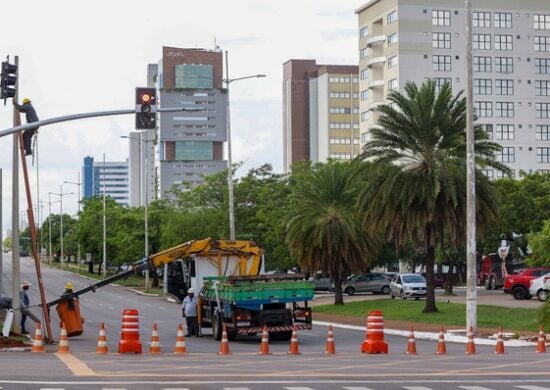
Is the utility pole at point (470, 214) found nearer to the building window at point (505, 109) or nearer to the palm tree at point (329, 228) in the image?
the palm tree at point (329, 228)

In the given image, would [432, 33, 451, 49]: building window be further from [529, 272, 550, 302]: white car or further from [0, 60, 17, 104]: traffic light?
[0, 60, 17, 104]: traffic light

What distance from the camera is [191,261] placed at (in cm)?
3844

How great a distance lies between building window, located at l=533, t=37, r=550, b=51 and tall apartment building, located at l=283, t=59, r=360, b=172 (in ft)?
172

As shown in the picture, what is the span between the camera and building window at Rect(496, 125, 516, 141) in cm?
12644

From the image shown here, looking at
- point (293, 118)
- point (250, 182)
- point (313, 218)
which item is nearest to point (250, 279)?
point (313, 218)

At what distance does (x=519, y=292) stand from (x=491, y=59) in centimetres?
7601

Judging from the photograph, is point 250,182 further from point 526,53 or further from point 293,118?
point 293,118

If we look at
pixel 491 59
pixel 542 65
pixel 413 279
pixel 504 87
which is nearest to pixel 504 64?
pixel 491 59

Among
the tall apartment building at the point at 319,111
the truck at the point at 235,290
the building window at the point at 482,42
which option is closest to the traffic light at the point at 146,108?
the truck at the point at 235,290

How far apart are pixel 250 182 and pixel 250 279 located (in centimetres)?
4359

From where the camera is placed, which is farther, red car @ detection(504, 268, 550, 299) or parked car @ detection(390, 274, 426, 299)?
parked car @ detection(390, 274, 426, 299)

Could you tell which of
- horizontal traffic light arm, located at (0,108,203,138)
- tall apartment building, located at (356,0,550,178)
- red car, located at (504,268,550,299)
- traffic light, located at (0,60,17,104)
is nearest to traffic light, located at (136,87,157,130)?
horizontal traffic light arm, located at (0,108,203,138)

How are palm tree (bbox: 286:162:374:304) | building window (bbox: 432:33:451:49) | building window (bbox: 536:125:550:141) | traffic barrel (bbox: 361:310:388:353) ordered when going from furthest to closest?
building window (bbox: 536:125:550:141) → building window (bbox: 432:33:451:49) → palm tree (bbox: 286:162:374:304) → traffic barrel (bbox: 361:310:388:353)

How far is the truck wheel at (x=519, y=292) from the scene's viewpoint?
5391 cm
